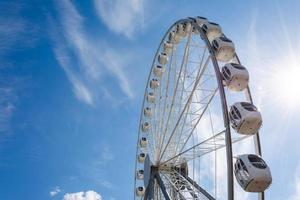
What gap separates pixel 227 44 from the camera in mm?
16688

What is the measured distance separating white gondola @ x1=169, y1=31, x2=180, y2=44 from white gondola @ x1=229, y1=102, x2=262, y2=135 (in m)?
8.41

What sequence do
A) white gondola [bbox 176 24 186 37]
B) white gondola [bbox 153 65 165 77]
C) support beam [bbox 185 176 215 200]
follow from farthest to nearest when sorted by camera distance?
white gondola [bbox 153 65 165 77] → white gondola [bbox 176 24 186 37] → support beam [bbox 185 176 215 200]

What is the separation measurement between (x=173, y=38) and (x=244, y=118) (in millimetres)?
9429

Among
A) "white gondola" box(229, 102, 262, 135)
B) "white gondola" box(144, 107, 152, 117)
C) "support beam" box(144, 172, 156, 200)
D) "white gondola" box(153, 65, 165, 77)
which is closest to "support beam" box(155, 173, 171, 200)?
"support beam" box(144, 172, 156, 200)

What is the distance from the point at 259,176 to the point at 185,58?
27.3 ft

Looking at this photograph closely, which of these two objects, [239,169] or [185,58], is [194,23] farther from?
[239,169]

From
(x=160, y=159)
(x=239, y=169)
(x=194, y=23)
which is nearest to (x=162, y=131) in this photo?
(x=160, y=159)

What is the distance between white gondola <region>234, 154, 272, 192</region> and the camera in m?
12.2

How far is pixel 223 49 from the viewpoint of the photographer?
16.5m

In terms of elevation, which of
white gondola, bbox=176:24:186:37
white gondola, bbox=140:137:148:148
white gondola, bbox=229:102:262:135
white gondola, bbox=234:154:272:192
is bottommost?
white gondola, bbox=234:154:272:192

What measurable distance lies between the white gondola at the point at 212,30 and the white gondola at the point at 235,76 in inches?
105

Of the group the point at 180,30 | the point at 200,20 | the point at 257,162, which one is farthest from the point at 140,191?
the point at 257,162

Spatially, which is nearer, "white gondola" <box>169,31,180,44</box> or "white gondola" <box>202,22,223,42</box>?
"white gondola" <box>202,22,223,42</box>

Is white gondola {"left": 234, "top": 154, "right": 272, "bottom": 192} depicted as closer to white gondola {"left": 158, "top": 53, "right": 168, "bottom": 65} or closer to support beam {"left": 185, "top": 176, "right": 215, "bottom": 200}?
support beam {"left": 185, "top": 176, "right": 215, "bottom": 200}
